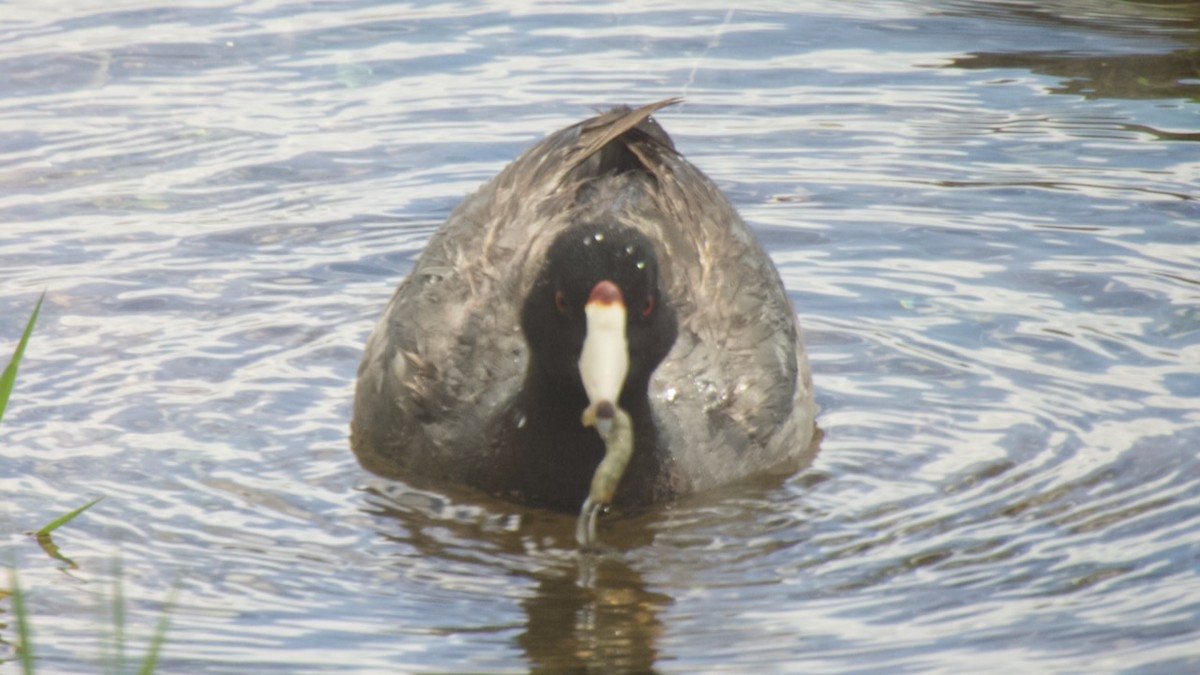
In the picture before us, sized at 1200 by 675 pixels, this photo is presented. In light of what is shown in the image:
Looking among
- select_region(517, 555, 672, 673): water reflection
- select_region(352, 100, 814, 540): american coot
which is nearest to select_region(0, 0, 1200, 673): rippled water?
select_region(517, 555, 672, 673): water reflection

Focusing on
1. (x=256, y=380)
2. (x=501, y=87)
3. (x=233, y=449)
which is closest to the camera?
(x=233, y=449)

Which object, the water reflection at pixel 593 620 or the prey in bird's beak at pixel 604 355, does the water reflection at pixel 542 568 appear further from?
the prey in bird's beak at pixel 604 355

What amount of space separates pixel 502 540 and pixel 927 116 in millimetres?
4866

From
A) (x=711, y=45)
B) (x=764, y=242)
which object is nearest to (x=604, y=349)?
(x=764, y=242)

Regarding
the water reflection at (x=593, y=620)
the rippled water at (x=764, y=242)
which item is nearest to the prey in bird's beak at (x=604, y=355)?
the water reflection at (x=593, y=620)

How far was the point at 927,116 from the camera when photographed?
10133mm

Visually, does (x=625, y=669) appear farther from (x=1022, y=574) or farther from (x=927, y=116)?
(x=927, y=116)

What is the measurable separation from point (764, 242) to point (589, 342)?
321cm

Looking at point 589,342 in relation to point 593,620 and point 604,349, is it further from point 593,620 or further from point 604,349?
point 593,620

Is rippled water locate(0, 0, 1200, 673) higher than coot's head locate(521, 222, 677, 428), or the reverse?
coot's head locate(521, 222, 677, 428)

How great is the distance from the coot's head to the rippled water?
555 mm

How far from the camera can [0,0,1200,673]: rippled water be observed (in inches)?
209

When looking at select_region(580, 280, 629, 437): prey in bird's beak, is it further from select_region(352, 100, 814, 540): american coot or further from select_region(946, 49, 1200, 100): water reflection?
select_region(946, 49, 1200, 100): water reflection

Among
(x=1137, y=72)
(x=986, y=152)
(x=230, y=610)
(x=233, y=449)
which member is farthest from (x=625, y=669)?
(x=1137, y=72)
